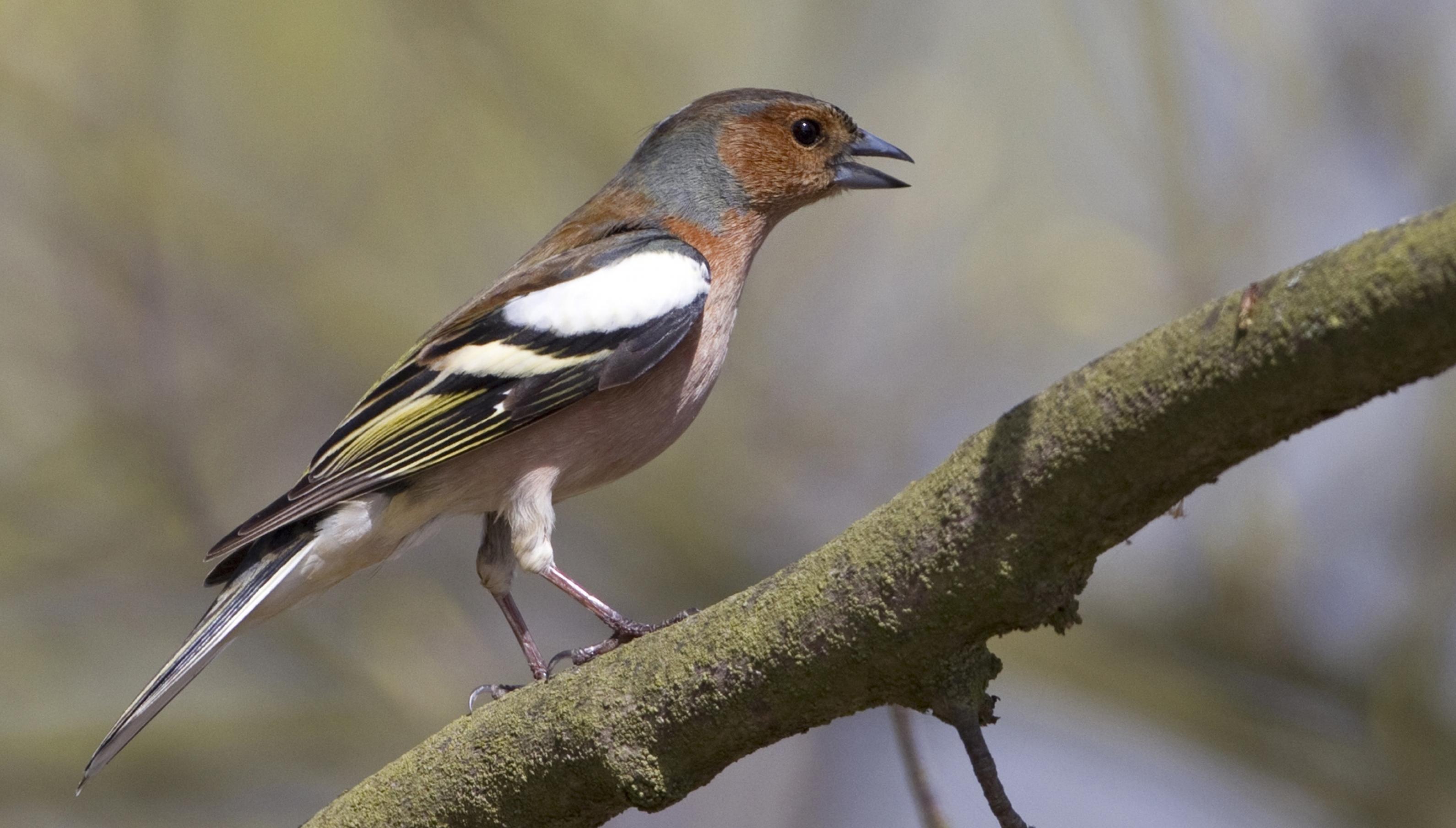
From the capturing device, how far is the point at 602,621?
183 inches

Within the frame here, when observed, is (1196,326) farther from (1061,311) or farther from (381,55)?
(381,55)

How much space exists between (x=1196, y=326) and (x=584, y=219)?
12.6ft

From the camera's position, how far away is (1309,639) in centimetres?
738

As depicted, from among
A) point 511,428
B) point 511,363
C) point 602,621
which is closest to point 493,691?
point 602,621

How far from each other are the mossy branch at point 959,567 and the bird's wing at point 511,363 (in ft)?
4.52

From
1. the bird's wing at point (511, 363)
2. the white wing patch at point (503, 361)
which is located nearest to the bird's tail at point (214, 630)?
the bird's wing at point (511, 363)

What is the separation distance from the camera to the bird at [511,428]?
4.69m

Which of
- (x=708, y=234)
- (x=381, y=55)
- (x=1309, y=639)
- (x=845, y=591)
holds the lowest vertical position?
(x=845, y=591)

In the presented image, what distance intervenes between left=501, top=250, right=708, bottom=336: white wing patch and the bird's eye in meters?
1.05

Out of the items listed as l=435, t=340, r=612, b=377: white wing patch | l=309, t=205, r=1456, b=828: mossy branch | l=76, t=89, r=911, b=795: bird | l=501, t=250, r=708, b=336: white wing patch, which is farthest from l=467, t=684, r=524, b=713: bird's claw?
l=501, t=250, r=708, b=336: white wing patch

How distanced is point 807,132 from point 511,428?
2124mm

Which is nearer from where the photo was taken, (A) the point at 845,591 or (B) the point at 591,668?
(A) the point at 845,591

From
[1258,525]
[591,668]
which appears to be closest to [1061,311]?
[1258,525]

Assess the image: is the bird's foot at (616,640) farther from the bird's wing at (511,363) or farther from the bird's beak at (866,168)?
the bird's beak at (866,168)
